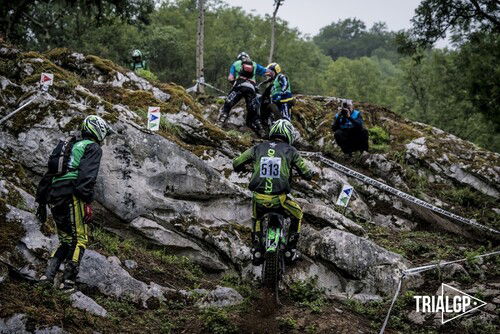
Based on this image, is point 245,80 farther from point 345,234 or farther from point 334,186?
point 345,234

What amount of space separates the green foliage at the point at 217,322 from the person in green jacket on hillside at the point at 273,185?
3.99 feet

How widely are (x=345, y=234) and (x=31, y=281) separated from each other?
5254 millimetres

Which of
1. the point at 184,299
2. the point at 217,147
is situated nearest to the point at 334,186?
the point at 217,147

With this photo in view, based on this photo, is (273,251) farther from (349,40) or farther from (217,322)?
(349,40)

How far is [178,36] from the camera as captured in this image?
50.2m

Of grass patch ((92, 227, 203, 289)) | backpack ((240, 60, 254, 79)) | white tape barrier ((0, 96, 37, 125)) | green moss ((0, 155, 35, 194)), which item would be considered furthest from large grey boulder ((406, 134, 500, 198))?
green moss ((0, 155, 35, 194))

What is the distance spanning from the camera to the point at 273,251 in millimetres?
6840

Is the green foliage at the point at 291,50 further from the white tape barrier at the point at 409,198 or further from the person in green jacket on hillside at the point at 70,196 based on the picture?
the white tape barrier at the point at 409,198

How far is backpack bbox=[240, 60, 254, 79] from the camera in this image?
14.4m

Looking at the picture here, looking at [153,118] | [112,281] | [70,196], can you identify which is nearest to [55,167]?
[70,196]

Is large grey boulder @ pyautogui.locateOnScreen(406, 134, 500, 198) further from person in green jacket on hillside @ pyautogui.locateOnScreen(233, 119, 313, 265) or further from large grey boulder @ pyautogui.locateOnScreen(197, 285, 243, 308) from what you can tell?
large grey boulder @ pyautogui.locateOnScreen(197, 285, 243, 308)

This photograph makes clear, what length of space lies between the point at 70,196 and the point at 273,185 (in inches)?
117

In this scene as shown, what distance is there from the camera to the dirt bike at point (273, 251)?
6.84 m

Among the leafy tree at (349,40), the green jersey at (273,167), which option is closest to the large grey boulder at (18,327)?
the green jersey at (273,167)
